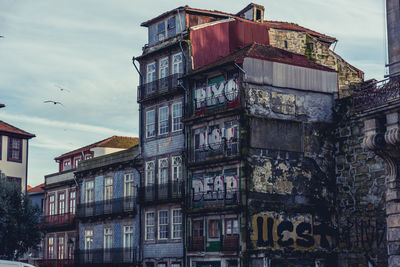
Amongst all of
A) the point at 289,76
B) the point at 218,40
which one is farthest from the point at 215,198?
the point at 218,40

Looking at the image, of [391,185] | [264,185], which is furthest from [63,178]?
[391,185]

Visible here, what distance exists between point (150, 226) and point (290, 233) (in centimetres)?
950

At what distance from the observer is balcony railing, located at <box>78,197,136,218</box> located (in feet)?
154

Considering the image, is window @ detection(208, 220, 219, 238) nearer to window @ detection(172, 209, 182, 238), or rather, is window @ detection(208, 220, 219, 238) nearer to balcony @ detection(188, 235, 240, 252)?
balcony @ detection(188, 235, 240, 252)

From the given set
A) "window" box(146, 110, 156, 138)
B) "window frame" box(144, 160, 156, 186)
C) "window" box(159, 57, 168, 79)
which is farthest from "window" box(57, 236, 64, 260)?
"window" box(159, 57, 168, 79)

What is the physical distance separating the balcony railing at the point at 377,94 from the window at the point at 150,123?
62.1 feet

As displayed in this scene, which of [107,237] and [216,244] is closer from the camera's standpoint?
[216,244]

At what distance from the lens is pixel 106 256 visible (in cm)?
4838

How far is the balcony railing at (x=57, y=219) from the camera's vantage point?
5434 cm

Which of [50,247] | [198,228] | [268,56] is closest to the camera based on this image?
[198,228]

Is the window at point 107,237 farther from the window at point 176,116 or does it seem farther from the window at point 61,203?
the window at point 176,116

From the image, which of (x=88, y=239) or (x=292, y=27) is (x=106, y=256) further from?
(x=292, y=27)

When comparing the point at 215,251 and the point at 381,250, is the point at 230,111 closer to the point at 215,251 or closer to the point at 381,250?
the point at 215,251

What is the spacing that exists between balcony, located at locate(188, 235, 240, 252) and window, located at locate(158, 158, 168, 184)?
14.9ft
